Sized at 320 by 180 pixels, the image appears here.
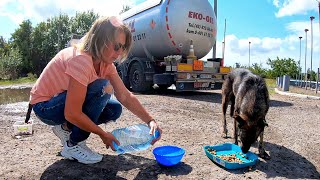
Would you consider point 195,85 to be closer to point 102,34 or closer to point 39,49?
point 102,34

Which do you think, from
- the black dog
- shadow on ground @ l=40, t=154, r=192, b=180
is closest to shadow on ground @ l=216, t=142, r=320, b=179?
the black dog

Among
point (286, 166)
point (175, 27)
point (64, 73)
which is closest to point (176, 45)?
point (175, 27)

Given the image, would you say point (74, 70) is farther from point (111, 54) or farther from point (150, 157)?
point (150, 157)

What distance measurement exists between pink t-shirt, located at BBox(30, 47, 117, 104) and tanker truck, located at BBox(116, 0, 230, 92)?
6.63 meters

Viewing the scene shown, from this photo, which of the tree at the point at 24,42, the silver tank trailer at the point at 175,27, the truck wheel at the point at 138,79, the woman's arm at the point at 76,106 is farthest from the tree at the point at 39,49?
the woman's arm at the point at 76,106

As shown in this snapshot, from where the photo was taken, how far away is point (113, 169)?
3100 mm

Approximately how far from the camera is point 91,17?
41625 millimetres

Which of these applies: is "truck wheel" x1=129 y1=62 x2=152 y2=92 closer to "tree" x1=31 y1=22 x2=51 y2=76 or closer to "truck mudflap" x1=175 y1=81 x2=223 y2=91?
"truck mudflap" x1=175 y1=81 x2=223 y2=91

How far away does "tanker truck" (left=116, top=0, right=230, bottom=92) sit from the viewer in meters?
9.61

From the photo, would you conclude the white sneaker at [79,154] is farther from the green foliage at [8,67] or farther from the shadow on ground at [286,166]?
the green foliage at [8,67]

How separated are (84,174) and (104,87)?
90 centimetres

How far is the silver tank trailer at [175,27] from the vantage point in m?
→ 9.66

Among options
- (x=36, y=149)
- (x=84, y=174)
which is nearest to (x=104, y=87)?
(x=84, y=174)

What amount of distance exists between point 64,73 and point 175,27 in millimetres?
7267
